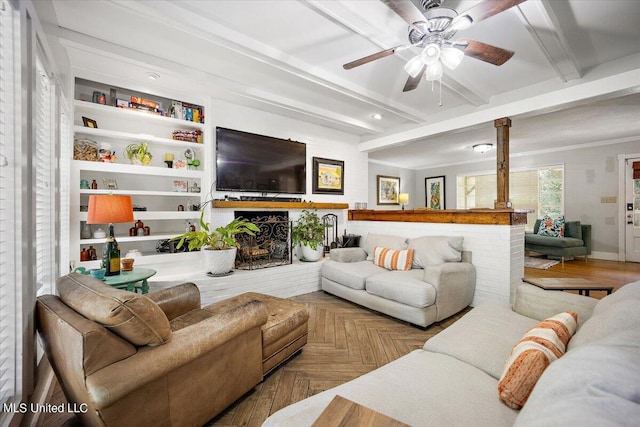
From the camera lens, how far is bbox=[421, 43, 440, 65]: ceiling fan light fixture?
1.90m

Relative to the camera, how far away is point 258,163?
149 inches

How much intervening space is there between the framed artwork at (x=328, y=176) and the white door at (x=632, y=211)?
573 cm

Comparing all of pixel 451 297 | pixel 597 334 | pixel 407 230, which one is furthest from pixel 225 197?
pixel 597 334

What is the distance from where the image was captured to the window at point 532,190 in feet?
20.9

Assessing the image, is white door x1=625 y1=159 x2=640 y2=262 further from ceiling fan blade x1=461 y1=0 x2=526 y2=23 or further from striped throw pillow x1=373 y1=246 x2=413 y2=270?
ceiling fan blade x1=461 y1=0 x2=526 y2=23

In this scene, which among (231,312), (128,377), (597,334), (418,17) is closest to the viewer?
(597,334)

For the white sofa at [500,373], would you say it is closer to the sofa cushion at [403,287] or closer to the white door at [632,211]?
the sofa cushion at [403,287]

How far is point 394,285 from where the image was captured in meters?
2.70

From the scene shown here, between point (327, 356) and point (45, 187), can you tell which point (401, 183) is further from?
point (45, 187)

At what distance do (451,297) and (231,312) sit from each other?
2.24 metres

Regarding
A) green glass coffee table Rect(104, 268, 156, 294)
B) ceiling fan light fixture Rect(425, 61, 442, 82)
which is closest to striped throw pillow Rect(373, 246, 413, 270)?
ceiling fan light fixture Rect(425, 61, 442, 82)

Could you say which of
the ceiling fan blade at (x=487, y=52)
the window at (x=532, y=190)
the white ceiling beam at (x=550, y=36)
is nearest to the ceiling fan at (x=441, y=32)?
the ceiling fan blade at (x=487, y=52)

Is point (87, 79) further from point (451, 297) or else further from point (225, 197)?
point (451, 297)

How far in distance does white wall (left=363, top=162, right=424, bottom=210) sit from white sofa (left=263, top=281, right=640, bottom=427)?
5.66 m
